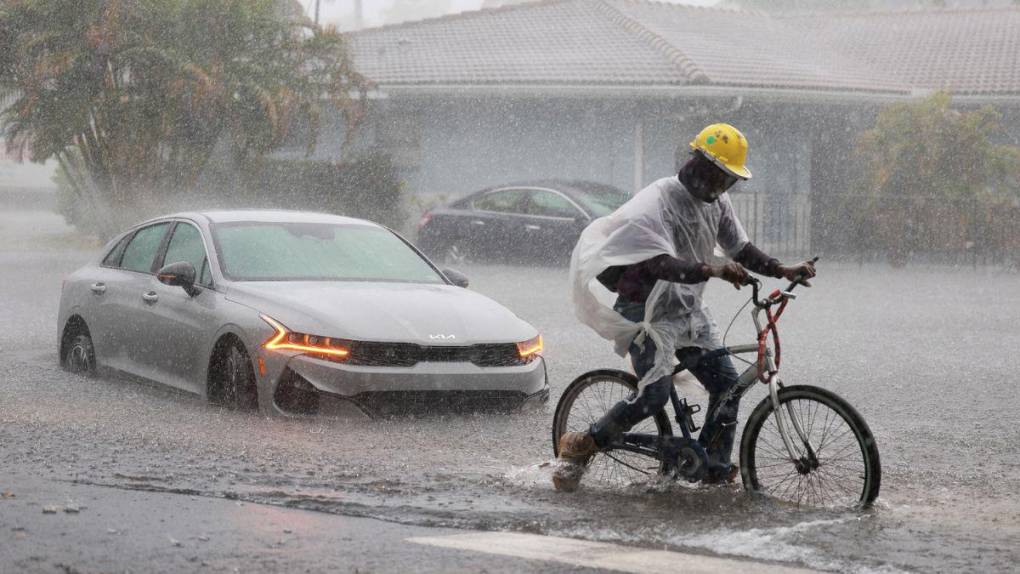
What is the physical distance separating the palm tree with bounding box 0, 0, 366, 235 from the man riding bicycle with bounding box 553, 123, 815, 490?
19596mm

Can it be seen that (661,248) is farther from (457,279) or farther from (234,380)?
(457,279)

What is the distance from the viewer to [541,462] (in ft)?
25.1

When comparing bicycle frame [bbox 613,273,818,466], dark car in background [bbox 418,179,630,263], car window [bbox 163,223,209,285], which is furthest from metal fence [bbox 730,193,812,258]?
bicycle frame [bbox 613,273,818,466]

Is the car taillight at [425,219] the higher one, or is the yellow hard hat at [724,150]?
the yellow hard hat at [724,150]

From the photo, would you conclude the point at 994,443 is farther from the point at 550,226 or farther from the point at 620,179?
the point at 620,179

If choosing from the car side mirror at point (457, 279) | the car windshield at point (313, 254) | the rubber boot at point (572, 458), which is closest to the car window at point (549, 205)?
the car windshield at point (313, 254)

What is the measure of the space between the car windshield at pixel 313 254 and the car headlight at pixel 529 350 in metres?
1.14

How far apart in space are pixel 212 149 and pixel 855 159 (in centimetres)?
1203

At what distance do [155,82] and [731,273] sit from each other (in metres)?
→ 21.4

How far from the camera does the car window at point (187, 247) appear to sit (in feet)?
32.7

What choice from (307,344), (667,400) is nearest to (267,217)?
(307,344)

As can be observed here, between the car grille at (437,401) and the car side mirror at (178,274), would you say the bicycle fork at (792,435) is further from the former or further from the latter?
the car side mirror at (178,274)

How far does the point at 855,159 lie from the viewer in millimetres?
29516

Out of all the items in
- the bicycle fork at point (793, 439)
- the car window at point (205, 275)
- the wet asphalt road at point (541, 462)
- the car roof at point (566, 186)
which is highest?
the car roof at point (566, 186)
